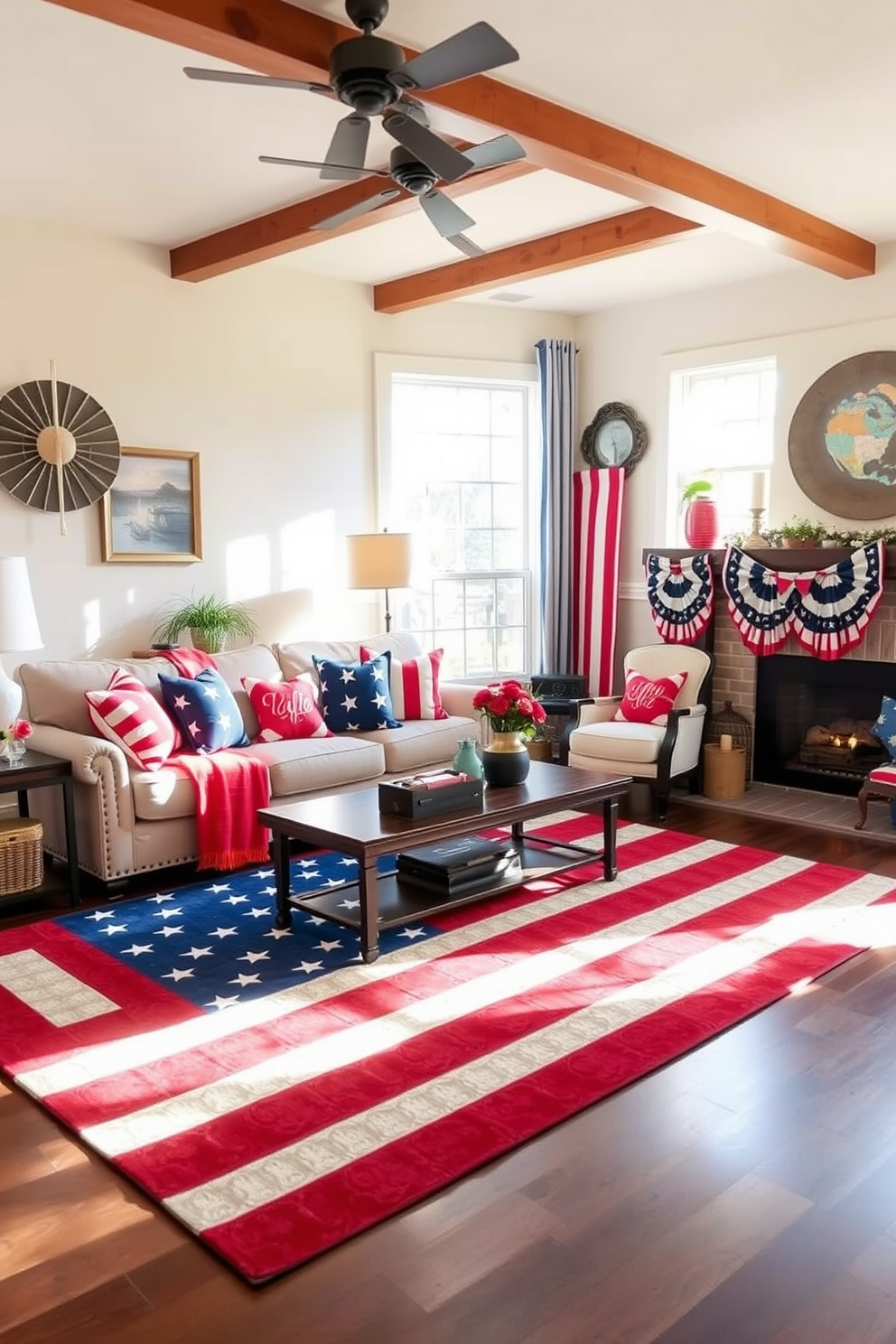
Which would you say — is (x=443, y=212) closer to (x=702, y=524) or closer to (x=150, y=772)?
(x=150, y=772)

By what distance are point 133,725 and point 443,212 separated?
2.34 metres

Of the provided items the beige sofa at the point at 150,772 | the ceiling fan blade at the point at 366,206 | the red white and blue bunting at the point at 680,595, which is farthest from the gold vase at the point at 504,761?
the red white and blue bunting at the point at 680,595

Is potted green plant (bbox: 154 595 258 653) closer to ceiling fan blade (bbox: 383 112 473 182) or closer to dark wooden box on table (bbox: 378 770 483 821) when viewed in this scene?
dark wooden box on table (bbox: 378 770 483 821)

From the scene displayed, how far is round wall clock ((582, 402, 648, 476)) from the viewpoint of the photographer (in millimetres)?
6930

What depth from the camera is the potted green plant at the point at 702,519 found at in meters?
6.31

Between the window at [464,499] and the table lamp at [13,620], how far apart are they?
2.69 meters

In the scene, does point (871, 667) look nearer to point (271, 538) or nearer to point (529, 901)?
point (529, 901)

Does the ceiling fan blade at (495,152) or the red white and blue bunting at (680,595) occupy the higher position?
the ceiling fan blade at (495,152)

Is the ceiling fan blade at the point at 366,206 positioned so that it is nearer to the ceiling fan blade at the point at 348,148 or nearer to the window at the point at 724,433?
the ceiling fan blade at the point at 348,148

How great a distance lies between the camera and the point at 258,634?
6117 mm

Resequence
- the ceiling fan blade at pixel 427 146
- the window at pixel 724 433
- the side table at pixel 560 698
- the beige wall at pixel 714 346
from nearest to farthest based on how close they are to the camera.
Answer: the ceiling fan blade at pixel 427 146 → the beige wall at pixel 714 346 → the window at pixel 724 433 → the side table at pixel 560 698

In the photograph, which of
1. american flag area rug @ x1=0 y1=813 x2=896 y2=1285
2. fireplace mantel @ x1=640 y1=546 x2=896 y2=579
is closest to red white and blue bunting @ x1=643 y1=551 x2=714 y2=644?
fireplace mantel @ x1=640 y1=546 x2=896 y2=579

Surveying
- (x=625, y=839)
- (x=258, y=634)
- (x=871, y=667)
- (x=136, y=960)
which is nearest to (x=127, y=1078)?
(x=136, y=960)

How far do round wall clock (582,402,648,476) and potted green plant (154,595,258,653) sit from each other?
2.78 m
